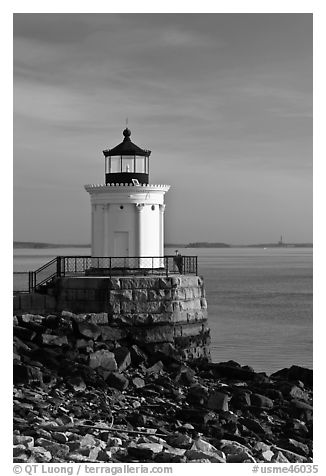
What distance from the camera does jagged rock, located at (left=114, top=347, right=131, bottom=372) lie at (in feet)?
31.8

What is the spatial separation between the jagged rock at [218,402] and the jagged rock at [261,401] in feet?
1.62

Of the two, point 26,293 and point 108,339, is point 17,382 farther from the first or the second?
point 26,293

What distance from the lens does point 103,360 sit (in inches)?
376

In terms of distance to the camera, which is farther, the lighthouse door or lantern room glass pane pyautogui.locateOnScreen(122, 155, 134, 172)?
lantern room glass pane pyautogui.locateOnScreen(122, 155, 134, 172)

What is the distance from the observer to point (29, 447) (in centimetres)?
633

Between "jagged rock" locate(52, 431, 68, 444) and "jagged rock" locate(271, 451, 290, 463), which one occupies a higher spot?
"jagged rock" locate(52, 431, 68, 444)

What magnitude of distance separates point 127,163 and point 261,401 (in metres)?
5.62

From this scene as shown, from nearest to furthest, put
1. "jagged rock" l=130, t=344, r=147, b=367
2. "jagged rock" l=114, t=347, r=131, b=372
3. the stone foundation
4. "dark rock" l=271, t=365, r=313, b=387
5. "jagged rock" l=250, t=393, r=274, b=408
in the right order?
"jagged rock" l=250, t=393, r=274, b=408 < "jagged rock" l=114, t=347, r=131, b=372 < "jagged rock" l=130, t=344, r=147, b=367 < "dark rock" l=271, t=365, r=313, b=387 < the stone foundation

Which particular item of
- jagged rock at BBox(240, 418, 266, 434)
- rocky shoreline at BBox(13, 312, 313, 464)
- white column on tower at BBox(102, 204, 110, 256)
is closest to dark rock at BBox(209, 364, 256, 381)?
rocky shoreline at BBox(13, 312, 313, 464)

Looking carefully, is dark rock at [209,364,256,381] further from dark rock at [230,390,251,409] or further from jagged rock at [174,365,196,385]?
dark rock at [230,390,251,409]

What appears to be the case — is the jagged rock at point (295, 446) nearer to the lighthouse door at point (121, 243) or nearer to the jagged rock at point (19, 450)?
the jagged rock at point (19, 450)

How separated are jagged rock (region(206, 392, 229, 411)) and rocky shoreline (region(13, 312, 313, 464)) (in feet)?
0.04

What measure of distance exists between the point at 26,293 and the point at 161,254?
220cm

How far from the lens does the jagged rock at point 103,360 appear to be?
9445mm
